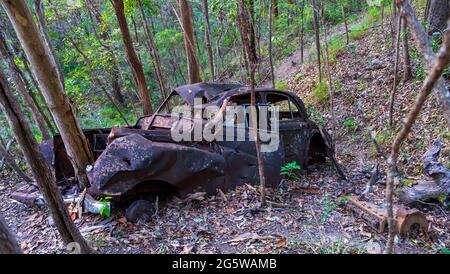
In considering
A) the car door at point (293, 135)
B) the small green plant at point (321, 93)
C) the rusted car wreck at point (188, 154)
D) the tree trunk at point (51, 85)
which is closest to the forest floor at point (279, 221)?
the rusted car wreck at point (188, 154)

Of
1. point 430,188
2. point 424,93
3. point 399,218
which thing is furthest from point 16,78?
point 430,188

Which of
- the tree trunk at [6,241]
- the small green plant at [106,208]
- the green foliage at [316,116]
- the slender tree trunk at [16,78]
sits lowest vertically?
the green foliage at [316,116]

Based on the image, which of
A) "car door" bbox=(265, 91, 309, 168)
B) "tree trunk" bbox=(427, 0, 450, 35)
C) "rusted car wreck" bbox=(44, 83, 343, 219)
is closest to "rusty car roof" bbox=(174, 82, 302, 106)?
"rusted car wreck" bbox=(44, 83, 343, 219)

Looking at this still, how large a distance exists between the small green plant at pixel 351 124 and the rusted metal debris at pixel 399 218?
12.7ft

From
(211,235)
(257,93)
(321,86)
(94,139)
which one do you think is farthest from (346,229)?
(321,86)

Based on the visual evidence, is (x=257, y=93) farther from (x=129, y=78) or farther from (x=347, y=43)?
(x=129, y=78)

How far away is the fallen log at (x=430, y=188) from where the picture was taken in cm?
412

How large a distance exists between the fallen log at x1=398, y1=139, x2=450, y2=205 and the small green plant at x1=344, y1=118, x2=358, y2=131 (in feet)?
10.3

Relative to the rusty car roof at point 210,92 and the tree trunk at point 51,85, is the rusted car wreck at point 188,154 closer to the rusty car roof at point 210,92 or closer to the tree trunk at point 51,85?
the rusty car roof at point 210,92

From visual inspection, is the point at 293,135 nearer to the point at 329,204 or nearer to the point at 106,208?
the point at 329,204

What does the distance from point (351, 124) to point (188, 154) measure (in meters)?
5.06

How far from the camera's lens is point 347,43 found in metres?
10.7

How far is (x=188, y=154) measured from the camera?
13.9 feet

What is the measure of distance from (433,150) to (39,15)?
28.8 feet
